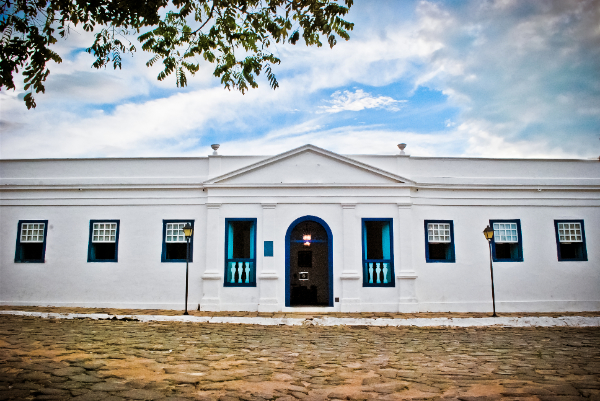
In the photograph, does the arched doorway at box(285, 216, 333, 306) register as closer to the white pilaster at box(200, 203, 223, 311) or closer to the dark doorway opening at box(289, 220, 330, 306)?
the dark doorway opening at box(289, 220, 330, 306)

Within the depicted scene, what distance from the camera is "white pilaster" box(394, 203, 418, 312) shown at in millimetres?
10820

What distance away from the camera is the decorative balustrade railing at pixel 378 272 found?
11.0 meters

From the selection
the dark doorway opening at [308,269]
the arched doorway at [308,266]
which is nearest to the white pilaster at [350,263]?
the arched doorway at [308,266]

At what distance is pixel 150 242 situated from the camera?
1137 cm

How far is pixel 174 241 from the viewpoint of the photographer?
11.4 m

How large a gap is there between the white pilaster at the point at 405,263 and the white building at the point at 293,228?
0.11 ft

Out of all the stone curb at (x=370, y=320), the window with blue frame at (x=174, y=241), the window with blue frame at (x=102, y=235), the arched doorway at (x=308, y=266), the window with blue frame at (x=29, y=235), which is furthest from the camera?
the arched doorway at (x=308, y=266)

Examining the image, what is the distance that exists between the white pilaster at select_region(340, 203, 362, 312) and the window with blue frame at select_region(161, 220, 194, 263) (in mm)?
4430

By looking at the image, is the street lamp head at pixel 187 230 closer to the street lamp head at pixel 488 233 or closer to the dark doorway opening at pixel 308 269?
the dark doorway opening at pixel 308 269

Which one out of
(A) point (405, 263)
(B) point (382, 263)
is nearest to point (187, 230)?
(B) point (382, 263)

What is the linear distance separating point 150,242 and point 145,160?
2535mm

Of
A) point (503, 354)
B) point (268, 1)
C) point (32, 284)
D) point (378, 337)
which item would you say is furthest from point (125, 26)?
point (32, 284)

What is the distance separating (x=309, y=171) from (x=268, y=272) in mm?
3136

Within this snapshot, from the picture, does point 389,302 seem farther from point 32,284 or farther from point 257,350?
Result: point 32,284
